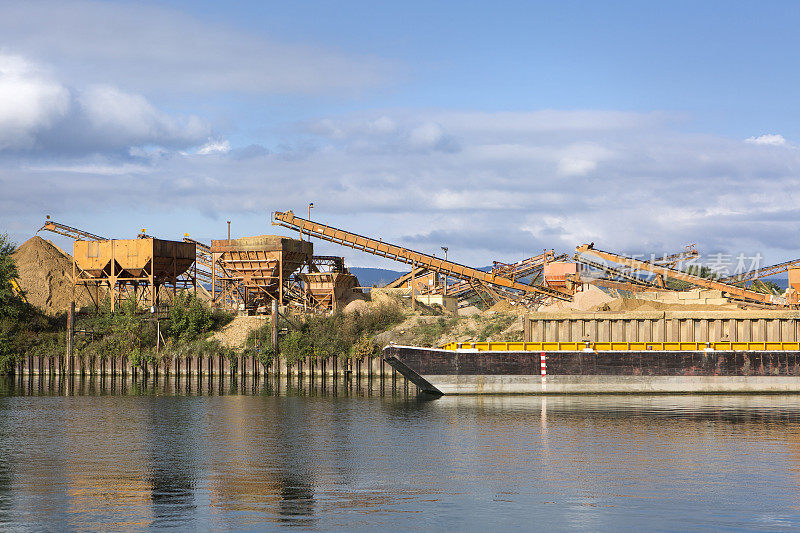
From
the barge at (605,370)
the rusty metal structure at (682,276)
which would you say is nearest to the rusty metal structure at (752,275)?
the rusty metal structure at (682,276)

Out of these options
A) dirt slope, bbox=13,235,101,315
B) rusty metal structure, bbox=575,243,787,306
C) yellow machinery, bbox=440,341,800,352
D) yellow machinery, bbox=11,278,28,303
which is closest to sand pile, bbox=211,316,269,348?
yellow machinery, bbox=11,278,28,303

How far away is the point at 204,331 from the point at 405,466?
5642cm

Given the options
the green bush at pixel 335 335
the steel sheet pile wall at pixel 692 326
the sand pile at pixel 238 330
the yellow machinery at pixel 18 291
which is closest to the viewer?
the steel sheet pile wall at pixel 692 326

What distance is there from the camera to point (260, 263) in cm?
8650

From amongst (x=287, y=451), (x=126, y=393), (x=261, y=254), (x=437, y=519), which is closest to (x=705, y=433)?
(x=287, y=451)

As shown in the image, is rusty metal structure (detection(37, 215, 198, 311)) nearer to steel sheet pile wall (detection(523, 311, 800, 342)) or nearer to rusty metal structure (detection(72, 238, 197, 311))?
rusty metal structure (detection(72, 238, 197, 311))

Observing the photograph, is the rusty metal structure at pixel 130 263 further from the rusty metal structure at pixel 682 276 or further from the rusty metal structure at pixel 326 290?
the rusty metal structure at pixel 682 276

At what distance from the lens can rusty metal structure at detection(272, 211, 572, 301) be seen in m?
88.6

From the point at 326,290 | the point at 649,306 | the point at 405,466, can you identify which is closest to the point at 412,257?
the point at 326,290

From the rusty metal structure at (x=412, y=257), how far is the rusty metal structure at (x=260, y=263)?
197 cm

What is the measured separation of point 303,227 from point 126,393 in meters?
34.4

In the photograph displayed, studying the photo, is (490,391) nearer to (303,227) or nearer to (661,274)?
(303,227)

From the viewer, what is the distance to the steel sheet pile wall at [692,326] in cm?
5866

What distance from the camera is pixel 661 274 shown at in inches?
3708
